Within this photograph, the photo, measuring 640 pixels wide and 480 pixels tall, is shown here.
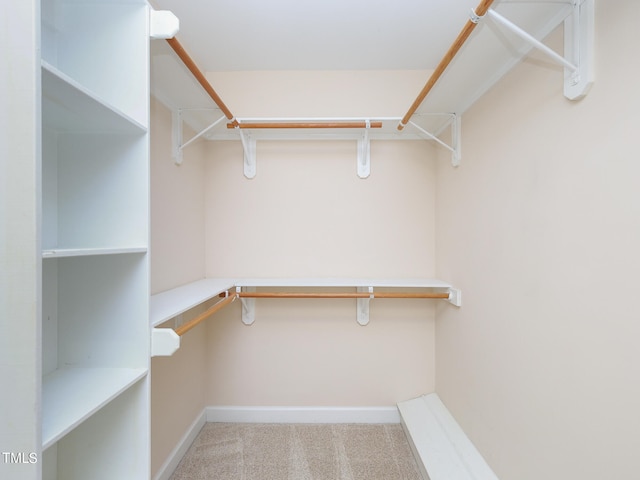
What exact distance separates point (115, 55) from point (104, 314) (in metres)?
0.77

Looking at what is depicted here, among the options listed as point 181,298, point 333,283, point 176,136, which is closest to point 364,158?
point 333,283

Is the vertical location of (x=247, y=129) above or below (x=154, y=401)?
above

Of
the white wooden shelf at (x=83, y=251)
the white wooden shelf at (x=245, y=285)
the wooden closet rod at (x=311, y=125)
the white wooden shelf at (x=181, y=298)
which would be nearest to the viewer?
the white wooden shelf at (x=83, y=251)

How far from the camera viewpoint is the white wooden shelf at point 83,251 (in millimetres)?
588

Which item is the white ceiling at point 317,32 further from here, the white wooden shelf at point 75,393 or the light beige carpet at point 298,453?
the light beige carpet at point 298,453

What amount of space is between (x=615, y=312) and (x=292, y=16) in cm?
163

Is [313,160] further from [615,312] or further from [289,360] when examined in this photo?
[615,312]

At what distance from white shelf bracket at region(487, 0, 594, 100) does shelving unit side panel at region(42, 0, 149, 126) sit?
101cm

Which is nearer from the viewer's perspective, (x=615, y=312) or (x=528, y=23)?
(x=615, y=312)

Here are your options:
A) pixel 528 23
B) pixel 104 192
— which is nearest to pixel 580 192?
pixel 528 23

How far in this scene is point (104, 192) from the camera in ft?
2.87

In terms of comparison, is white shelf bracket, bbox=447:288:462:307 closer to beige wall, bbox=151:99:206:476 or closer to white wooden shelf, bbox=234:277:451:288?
white wooden shelf, bbox=234:277:451:288

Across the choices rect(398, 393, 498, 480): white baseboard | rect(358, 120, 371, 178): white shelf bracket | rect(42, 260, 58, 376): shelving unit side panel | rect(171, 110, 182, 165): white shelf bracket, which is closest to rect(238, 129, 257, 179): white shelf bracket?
rect(171, 110, 182, 165): white shelf bracket

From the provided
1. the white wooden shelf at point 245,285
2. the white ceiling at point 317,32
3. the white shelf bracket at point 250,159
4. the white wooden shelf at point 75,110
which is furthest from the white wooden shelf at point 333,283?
the white ceiling at point 317,32
